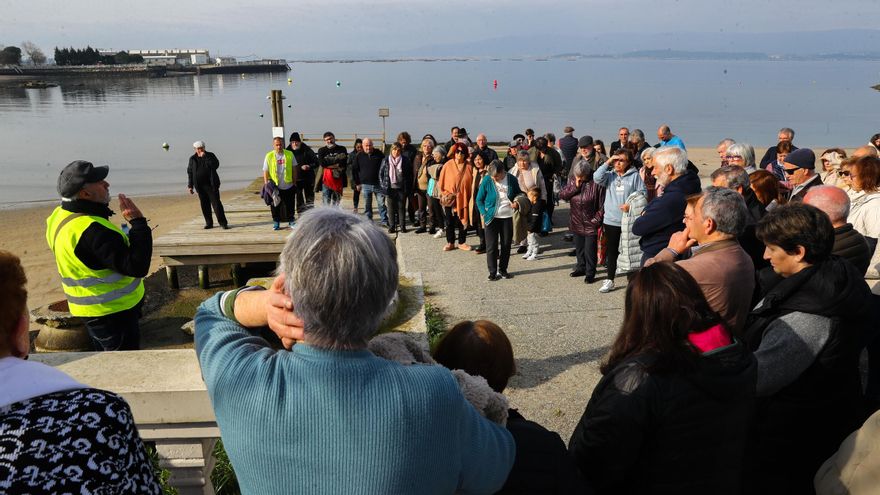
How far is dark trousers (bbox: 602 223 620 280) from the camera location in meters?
7.66

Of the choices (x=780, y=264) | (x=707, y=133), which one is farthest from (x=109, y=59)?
(x=780, y=264)

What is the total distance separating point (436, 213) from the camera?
11102mm

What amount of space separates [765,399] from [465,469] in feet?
7.09

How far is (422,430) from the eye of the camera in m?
1.43

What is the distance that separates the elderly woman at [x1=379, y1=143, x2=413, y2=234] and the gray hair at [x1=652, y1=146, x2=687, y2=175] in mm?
6083

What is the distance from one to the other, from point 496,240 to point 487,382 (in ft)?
21.4

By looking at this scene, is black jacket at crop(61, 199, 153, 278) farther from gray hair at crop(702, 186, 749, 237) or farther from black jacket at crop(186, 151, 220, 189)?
black jacket at crop(186, 151, 220, 189)

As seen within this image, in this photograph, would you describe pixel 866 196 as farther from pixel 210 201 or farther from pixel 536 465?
pixel 210 201

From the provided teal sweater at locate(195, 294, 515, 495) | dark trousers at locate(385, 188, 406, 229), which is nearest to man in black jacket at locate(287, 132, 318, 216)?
dark trousers at locate(385, 188, 406, 229)

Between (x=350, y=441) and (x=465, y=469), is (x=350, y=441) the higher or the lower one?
the higher one

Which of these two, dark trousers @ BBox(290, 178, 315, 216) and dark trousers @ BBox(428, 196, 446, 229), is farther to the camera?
dark trousers @ BBox(290, 178, 315, 216)

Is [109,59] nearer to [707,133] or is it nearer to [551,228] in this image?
[707,133]

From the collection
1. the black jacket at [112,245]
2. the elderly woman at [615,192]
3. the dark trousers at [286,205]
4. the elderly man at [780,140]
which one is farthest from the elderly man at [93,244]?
the elderly man at [780,140]

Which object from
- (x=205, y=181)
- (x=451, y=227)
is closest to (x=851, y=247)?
(x=451, y=227)
